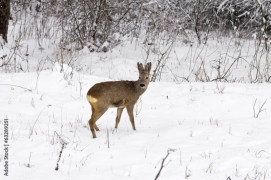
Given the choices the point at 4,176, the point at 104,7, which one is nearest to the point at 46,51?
the point at 104,7

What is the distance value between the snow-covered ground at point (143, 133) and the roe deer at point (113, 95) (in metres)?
0.32

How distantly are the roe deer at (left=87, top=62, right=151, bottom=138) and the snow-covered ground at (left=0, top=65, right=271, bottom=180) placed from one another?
1.05 feet

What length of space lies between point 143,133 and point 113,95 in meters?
0.66

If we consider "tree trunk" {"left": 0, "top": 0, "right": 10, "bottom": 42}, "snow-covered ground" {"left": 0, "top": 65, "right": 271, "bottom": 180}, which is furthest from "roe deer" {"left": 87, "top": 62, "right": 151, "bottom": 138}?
"tree trunk" {"left": 0, "top": 0, "right": 10, "bottom": 42}

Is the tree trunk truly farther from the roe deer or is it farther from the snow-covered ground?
the roe deer

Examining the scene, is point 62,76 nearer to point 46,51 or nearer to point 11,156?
point 11,156

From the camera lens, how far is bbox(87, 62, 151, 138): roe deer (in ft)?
16.9

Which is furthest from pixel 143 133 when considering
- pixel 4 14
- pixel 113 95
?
pixel 4 14

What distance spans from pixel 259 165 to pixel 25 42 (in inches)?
398

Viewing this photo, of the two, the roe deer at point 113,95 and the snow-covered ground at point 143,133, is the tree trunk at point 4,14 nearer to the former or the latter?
the snow-covered ground at point 143,133

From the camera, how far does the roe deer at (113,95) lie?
5.14m

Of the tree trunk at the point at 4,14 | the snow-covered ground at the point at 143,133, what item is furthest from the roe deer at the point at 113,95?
the tree trunk at the point at 4,14

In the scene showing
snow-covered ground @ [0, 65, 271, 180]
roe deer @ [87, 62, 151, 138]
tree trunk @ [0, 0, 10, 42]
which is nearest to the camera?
snow-covered ground @ [0, 65, 271, 180]

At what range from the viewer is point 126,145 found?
15.4ft
